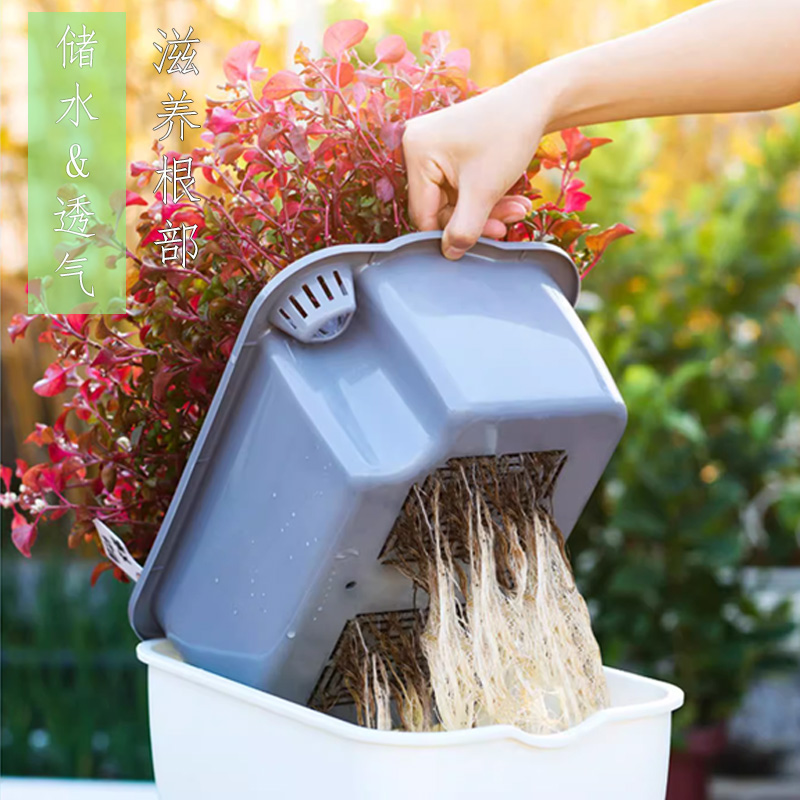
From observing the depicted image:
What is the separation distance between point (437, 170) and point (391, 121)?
50mm

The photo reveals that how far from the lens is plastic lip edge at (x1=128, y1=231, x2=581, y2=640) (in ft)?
1.70

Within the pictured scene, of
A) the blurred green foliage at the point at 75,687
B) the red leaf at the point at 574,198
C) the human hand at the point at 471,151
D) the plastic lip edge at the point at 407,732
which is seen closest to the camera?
the plastic lip edge at the point at 407,732

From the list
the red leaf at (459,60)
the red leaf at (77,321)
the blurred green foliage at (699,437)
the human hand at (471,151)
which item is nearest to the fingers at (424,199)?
the human hand at (471,151)

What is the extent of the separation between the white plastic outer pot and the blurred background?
1.23 metres

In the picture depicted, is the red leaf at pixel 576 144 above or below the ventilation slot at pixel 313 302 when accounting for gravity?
above

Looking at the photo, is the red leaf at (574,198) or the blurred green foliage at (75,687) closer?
the red leaf at (574,198)

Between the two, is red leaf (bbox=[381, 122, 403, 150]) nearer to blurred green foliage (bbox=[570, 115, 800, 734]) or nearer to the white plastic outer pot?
the white plastic outer pot

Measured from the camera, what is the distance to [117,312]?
63cm

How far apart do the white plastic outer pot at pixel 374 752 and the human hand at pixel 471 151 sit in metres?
0.24

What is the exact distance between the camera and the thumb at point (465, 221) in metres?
0.54

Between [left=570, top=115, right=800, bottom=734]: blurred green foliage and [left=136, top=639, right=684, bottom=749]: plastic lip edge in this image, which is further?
[left=570, top=115, right=800, bottom=734]: blurred green foliage

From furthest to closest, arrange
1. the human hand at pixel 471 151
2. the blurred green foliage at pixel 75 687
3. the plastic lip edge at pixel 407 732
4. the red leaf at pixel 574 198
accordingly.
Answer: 1. the blurred green foliage at pixel 75 687
2. the red leaf at pixel 574 198
3. the human hand at pixel 471 151
4. the plastic lip edge at pixel 407 732

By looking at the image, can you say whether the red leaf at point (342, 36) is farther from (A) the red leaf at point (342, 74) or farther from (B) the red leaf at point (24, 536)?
(B) the red leaf at point (24, 536)

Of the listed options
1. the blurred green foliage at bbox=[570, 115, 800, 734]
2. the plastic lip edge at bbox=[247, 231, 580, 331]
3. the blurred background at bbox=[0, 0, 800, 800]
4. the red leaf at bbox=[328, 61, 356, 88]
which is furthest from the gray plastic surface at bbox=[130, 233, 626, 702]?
the blurred green foliage at bbox=[570, 115, 800, 734]
